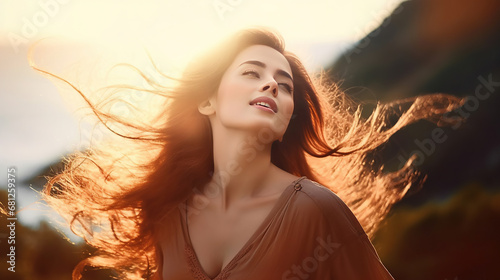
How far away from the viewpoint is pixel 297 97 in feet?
8.54

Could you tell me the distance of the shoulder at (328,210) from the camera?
2.07 meters

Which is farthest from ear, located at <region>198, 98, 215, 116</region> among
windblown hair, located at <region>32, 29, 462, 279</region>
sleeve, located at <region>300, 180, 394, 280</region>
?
sleeve, located at <region>300, 180, 394, 280</region>

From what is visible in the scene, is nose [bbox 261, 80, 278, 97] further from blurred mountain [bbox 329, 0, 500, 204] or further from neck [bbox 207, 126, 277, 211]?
blurred mountain [bbox 329, 0, 500, 204]

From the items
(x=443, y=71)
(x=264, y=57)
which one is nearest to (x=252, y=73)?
(x=264, y=57)

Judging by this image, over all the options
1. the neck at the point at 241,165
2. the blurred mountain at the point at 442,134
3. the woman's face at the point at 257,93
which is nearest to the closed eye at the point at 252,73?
the woman's face at the point at 257,93

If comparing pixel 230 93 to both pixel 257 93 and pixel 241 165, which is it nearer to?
pixel 257 93

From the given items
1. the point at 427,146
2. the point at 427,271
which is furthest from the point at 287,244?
the point at 427,271

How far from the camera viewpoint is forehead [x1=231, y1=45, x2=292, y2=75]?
2398mm

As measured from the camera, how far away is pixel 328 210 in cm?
209

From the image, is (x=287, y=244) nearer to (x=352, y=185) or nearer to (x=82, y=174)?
(x=352, y=185)

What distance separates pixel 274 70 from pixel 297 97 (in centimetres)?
26

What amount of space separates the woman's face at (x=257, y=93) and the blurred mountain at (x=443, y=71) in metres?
2.08

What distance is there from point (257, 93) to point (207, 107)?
344 mm

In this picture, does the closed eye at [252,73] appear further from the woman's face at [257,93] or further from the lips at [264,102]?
the lips at [264,102]
